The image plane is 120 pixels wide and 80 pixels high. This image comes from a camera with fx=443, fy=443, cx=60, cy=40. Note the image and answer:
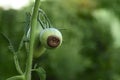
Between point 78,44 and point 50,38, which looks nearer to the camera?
point 50,38

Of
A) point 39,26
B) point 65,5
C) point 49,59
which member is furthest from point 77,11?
point 39,26

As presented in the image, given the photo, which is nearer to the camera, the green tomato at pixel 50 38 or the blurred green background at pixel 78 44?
the green tomato at pixel 50 38

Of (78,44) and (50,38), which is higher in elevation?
(50,38)

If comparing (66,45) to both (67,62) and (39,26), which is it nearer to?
(67,62)

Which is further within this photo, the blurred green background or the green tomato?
the blurred green background
